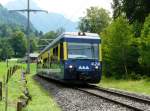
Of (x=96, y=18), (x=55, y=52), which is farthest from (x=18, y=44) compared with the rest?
(x=55, y=52)

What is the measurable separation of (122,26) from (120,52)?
2106mm

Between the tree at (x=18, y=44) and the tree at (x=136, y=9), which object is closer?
the tree at (x=136, y=9)

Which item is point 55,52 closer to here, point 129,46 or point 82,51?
point 82,51

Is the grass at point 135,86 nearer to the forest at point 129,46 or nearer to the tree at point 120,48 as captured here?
the forest at point 129,46

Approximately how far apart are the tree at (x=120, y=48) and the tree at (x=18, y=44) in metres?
132

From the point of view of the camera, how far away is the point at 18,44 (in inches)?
6811

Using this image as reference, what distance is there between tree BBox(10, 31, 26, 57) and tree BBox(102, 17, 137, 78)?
132 m

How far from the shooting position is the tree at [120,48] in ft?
127

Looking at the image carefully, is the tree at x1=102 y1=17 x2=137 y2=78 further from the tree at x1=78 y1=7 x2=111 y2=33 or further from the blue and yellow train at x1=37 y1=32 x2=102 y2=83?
the tree at x1=78 y1=7 x2=111 y2=33

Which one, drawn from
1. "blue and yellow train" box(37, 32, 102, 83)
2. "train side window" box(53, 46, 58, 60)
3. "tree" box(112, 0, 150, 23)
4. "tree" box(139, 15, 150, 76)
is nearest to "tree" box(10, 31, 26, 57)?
"tree" box(112, 0, 150, 23)

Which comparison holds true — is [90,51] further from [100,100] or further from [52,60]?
[100,100]

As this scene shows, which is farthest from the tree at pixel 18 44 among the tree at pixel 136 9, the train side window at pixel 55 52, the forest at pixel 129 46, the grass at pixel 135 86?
the grass at pixel 135 86

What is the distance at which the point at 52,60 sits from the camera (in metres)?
32.9

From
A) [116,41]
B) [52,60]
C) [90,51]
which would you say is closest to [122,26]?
[116,41]
